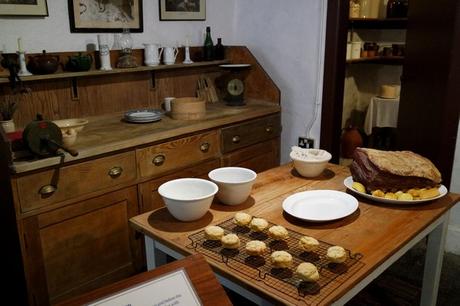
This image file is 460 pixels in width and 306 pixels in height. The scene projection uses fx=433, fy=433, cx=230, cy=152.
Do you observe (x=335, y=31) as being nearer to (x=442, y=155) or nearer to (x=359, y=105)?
(x=442, y=155)

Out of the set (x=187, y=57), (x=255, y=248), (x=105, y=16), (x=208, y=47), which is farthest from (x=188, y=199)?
(x=208, y=47)

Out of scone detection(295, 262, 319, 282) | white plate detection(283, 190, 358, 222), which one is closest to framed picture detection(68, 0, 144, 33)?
white plate detection(283, 190, 358, 222)

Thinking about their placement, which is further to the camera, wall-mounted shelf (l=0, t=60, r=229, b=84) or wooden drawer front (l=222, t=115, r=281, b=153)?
wooden drawer front (l=222, t=115, r=281, b=153)

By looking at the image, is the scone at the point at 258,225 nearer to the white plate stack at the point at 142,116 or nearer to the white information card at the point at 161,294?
the white information card at the point at 161,294

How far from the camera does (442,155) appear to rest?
2.78 m

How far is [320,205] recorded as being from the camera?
1581 mm

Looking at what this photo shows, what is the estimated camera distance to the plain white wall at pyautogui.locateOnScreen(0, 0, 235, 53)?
2326 mm

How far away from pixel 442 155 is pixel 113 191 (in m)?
2.05

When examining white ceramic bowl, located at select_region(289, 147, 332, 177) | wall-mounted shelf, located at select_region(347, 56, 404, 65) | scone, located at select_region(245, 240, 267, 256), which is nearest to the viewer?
scone, located at select_region(245, 240, 267, 256)

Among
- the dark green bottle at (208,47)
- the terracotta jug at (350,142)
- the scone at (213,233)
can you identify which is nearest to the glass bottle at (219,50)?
the dark green bottle at (208,47)

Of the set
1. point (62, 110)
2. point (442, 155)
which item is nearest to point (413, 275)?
point (442, 155)

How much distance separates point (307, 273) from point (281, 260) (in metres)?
0.09

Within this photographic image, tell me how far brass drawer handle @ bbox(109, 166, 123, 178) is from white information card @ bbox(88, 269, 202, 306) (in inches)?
49.0

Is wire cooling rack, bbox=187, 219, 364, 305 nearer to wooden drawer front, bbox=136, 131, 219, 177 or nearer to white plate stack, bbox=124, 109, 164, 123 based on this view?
wooden drawer front, bbox=136, 131, 219, 177
